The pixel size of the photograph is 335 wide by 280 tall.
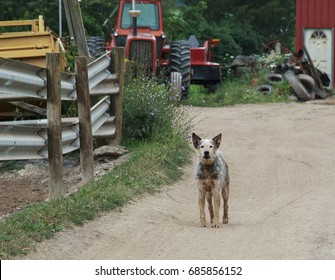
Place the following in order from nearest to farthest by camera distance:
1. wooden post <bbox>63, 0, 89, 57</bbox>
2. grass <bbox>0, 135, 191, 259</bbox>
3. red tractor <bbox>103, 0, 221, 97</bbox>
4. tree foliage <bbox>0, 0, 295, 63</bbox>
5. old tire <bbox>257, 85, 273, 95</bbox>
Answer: grass <bbox>0, 135, 191, 259</bbox>, wooden post <bbox>63, 0, 89, 57</bbox>, red tractor <bbox>103, 0, 221, 97</bbox>, old tire <bbox>257, 85, 273, 95</bbox>, tree foliage <bbox>0, 0, 295, 63</bbox>

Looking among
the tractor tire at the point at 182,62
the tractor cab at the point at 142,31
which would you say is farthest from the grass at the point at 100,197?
the tractor tire at the point at 182,62

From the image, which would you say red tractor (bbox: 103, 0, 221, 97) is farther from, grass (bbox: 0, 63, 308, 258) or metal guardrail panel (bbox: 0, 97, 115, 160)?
metal guardrail panel (bbox: 0, 97, 115, 160)

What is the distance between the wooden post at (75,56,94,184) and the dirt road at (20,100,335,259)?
89 centimetres

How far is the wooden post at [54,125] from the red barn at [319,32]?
22.8 meters

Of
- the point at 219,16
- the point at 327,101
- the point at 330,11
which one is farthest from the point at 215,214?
the point at 219,16

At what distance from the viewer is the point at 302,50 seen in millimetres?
30609

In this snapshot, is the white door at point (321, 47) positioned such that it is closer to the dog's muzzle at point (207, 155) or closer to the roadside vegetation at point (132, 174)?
the roadside vegetation at point (132, 174)

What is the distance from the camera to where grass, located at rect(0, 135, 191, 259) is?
27.9 feet

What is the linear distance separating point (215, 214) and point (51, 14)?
1299 inches

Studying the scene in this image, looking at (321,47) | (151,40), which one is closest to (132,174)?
(151,40)

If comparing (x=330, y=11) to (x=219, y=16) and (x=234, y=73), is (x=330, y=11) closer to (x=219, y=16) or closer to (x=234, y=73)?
(x=234, y=73)

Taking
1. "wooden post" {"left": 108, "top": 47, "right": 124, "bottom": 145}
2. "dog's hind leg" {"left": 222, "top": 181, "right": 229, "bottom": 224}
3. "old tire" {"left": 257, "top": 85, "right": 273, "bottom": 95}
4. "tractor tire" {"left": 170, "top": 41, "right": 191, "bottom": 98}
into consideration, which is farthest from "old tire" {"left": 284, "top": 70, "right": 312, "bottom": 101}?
"dog's hind leg" {"left": 222, "top": 181, "right": 229, "bottom": 224}

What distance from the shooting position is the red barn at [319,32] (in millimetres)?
32812

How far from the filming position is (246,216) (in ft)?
37.0
